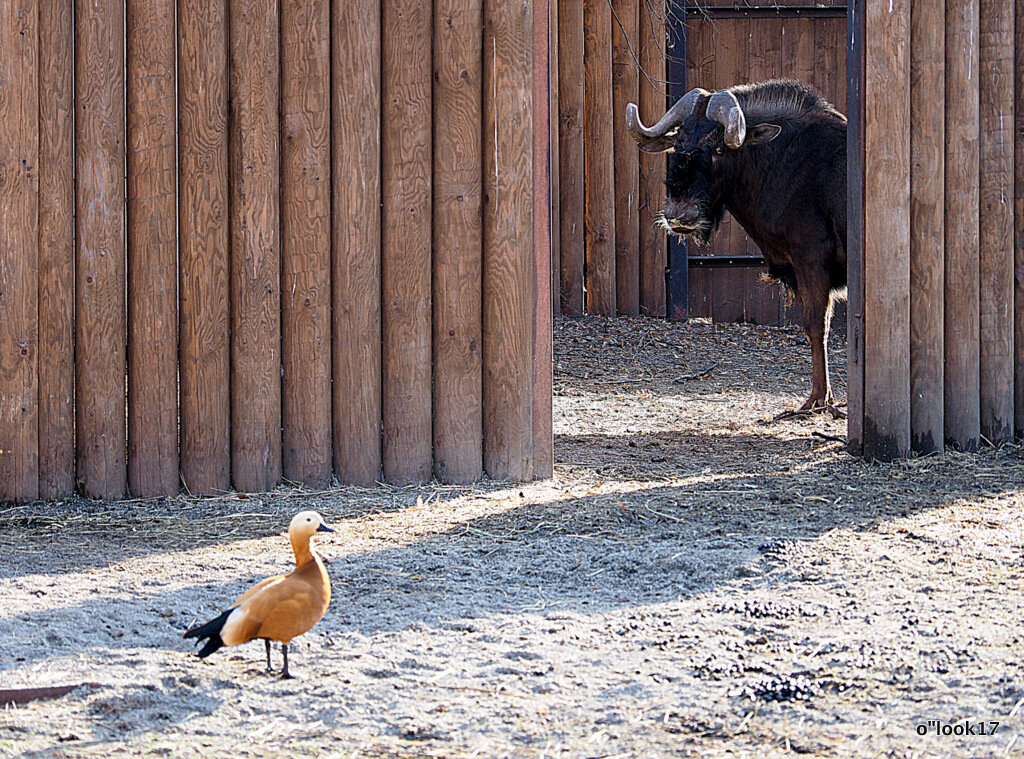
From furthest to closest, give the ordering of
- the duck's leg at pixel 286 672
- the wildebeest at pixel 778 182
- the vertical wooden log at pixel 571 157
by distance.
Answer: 1. the vertical wooden log at pixel 571 157
2. the wildebeest at pixel 778 182
3. the duck's leg at pixel 286 672

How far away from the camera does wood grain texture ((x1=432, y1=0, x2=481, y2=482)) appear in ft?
18.7

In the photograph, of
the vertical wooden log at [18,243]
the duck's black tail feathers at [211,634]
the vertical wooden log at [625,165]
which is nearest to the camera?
the duck's black tail feathers at [211,634]

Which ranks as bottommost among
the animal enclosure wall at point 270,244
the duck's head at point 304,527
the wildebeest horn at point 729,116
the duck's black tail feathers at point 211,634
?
the duck's black tail feathers at point 211,634

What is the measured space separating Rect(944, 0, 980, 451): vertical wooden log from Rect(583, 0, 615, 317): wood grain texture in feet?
18.6

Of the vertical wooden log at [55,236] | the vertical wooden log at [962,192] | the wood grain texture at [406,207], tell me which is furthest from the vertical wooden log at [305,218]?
the vertical wooden log at [962,192]

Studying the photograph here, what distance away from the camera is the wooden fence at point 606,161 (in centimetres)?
1180

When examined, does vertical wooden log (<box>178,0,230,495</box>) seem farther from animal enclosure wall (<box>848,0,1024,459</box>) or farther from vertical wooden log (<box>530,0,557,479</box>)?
animal enclosure wall (<box>848,0,1024,459</box>)

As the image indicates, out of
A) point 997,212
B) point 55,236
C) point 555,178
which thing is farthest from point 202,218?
point 555,178

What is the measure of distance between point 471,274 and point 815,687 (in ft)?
9.85

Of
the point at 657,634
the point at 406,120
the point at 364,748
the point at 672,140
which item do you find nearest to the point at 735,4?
the point at 672,140

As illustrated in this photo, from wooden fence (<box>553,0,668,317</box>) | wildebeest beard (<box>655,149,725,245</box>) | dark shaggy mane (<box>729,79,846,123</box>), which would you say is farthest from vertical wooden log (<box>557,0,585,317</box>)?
dark shaggy mane (<box>729,79,846,123</box>)

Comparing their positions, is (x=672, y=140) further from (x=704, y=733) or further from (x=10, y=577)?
(x=704, y=733)

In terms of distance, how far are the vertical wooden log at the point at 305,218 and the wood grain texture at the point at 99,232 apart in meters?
0.69

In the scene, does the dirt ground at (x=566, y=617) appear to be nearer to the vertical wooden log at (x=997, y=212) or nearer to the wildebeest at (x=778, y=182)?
the vertical wooden log at (x=997, y=212)
